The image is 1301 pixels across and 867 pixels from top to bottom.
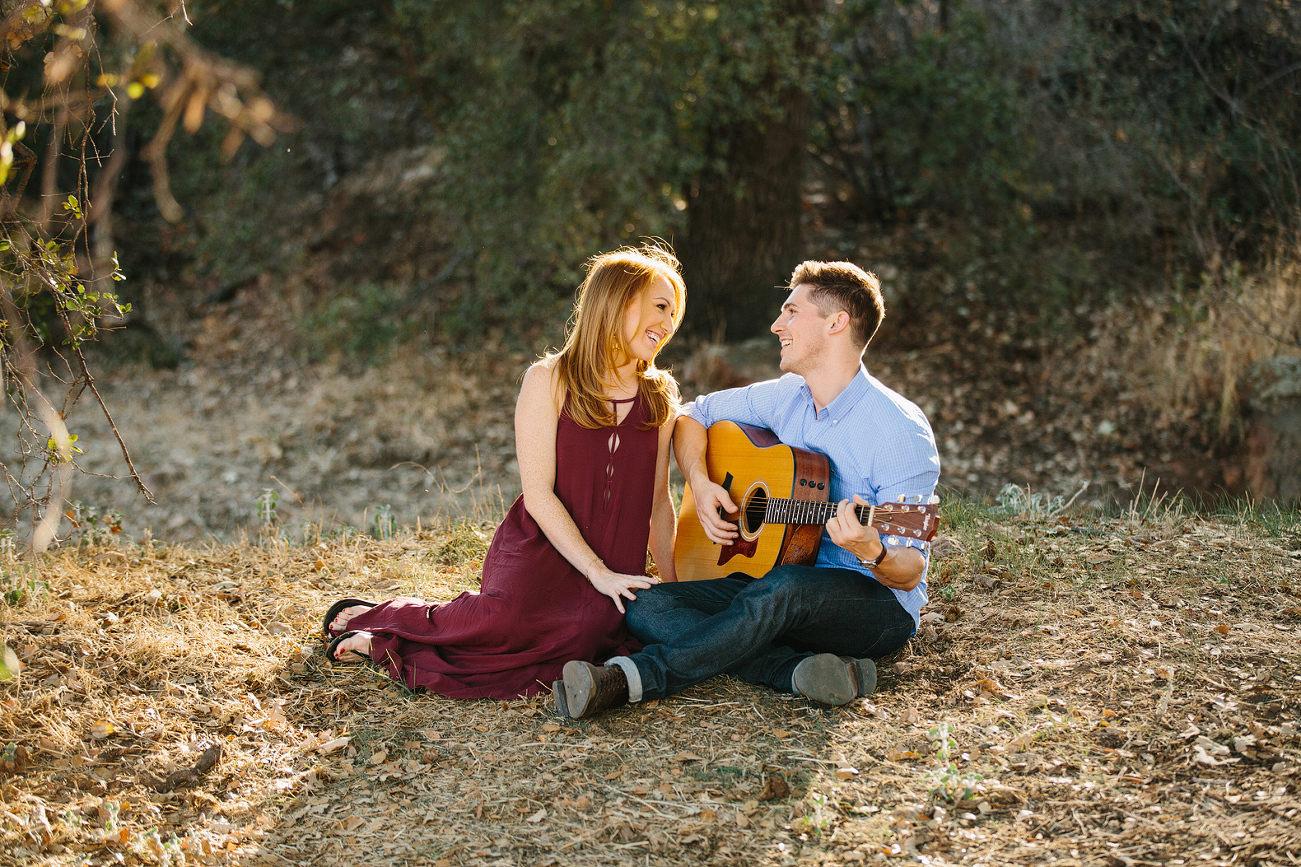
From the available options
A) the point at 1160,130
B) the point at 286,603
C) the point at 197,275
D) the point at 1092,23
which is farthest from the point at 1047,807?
the point at 197,275

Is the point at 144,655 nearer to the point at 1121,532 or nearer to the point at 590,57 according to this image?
the point at 1121,532

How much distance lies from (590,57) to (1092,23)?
484cm

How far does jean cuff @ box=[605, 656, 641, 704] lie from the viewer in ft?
10.9

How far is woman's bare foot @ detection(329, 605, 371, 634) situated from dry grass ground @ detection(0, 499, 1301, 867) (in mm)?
150

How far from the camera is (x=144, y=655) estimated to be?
11.8 feet

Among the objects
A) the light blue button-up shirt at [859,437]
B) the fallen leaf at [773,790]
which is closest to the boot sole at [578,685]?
the fallen leaf at [773,790]

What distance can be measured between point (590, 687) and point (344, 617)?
1211mm

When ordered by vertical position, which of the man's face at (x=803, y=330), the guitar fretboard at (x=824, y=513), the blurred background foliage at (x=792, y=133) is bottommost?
the guitar fretboard at (x=824, y=513)

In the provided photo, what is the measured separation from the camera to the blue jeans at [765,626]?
131 inches

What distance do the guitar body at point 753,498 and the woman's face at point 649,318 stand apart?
56 centimetres

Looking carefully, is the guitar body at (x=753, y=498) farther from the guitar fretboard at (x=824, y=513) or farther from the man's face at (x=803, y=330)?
the man's face at (x=803, y=330)

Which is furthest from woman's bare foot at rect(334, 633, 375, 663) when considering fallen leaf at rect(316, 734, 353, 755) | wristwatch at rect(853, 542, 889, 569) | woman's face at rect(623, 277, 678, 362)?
wristwatch at rect(853, 542, 889, 569)

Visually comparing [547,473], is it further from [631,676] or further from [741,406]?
[741,406]

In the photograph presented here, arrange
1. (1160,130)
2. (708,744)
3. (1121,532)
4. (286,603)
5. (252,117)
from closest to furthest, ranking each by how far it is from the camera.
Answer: (252,117) < (708,744) < (286,603) < (1121,532) < (1160,130)
